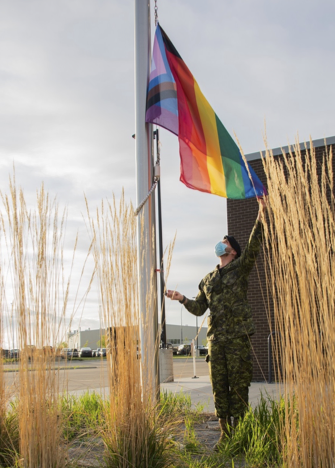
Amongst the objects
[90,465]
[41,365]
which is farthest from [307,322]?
[90,465]

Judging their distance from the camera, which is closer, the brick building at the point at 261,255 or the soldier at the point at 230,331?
the soldier at the point at 230,331

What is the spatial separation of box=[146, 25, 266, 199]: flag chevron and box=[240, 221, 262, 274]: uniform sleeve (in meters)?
1.12

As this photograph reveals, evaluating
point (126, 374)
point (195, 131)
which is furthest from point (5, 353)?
point (195, 131)

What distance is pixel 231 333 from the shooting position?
11.4 feet

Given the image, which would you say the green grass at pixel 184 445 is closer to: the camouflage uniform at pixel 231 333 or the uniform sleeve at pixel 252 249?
the camouflage uniform at pixel 231 333

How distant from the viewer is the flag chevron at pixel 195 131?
452 cm

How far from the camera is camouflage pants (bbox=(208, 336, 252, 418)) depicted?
341cm

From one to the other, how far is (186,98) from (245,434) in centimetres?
326

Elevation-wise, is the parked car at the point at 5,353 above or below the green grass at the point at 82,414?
above

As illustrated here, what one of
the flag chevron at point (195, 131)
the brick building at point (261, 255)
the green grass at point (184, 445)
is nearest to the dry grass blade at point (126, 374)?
the green grass at point (184, 445)

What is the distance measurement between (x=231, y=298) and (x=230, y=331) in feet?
0.83

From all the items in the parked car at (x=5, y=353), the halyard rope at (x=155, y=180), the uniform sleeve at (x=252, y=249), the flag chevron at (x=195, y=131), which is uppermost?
the flag chevron at (x=195, y=131)

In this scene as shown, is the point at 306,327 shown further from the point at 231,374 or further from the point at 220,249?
the point at 220,249

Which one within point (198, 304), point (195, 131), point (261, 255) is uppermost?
point (195, 131)
